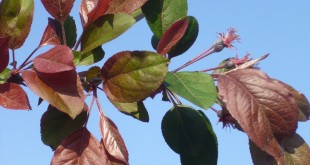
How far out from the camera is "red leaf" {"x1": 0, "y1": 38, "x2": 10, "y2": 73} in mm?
729

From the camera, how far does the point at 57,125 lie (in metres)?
0.83

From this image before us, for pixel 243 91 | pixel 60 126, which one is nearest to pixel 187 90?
pixel 243 91

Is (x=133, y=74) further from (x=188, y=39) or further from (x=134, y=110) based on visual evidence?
(x=188, y=39)

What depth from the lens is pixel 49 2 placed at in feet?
2.78

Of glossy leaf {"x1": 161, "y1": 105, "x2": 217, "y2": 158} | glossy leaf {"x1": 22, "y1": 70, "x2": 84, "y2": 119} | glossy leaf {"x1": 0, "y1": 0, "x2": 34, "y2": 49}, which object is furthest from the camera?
glossy leaf {"x1": 161, "y1": 105, "x2": 217, "y2": 158}

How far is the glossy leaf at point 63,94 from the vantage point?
0.69m

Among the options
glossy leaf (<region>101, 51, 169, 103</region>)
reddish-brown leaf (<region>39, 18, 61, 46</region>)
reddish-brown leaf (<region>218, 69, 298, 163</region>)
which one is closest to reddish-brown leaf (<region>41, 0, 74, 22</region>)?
reddish-brown leaf (<region>39, 18, 61, 46</region>)

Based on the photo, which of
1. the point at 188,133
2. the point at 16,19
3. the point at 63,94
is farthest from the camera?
the point at 188,133

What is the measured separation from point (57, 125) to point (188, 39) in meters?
0.31

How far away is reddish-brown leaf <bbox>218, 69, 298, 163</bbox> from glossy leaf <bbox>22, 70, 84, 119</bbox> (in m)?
0.22

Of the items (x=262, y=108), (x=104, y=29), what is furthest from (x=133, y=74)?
(x=262, y=108)

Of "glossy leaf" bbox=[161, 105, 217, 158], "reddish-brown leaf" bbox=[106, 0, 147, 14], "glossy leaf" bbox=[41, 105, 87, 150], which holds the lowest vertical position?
"glossy leaf" bbox=[161, 105, 217, 158]

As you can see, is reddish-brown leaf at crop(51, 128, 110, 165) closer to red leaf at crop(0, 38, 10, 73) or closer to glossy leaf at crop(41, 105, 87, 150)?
glossy leaf at crop(41, 105, 87, 150)

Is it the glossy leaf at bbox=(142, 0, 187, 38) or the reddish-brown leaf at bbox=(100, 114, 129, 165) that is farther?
the glossy leaf at bbox=(142, 0, 187, 38)
